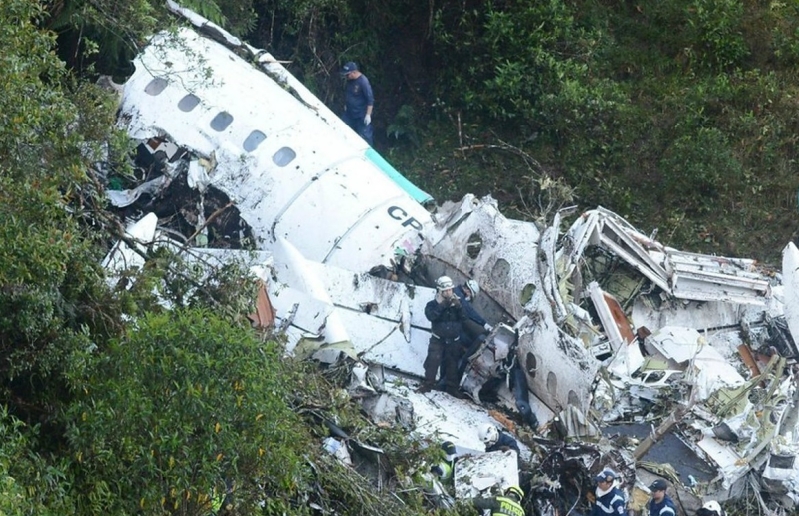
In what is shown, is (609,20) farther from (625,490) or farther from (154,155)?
(625,490)

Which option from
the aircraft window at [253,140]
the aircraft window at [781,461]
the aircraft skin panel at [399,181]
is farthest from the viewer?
the aircraft skin panel at [399,181]

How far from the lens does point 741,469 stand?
1214cm

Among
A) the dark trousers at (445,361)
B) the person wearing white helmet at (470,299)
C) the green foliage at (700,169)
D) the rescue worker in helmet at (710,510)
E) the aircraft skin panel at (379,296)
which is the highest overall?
the green foliage at (700,169)

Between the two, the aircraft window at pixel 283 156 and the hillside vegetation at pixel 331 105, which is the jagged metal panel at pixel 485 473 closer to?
the hillside vegetation at pixel 331 105

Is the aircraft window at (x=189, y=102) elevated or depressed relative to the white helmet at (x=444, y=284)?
elevated

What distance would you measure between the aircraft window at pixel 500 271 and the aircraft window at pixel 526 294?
295mm

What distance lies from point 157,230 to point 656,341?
546 centimetres

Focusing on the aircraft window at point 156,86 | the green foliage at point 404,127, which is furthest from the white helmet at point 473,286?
the green foliage at point 404,127

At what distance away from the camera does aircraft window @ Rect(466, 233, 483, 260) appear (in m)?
13.6

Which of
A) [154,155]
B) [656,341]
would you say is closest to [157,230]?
[154,155]

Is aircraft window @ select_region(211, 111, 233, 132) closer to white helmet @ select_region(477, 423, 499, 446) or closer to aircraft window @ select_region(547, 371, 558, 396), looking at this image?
aircraft window @ select_region(547, 371, 558, 396)

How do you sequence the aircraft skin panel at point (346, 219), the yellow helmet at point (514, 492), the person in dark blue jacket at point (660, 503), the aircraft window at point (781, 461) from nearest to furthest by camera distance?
1. the yellow helmet at point (514, 492)
2. the person in dark blue jacket at point (660, 503)
3. the aircraft window at point (781, 461)
4. the aircraft skin panel at point (346, 219)

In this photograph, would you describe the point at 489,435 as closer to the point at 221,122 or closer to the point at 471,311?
the point at 471,311

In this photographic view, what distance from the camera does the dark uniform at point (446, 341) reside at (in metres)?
13.1
